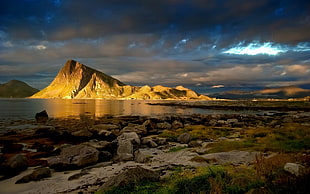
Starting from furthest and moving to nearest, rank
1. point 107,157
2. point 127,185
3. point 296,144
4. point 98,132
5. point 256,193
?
point 98,132
point 107,157
point 296,144
point 127,185
point 256,193

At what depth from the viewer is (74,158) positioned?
13734mm

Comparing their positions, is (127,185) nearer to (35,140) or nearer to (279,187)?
(279,187)

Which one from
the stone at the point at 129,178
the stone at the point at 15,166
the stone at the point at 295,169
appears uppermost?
the stone at the point at 295,169

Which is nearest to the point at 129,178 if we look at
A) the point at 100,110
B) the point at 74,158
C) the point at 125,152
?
the point at 74,158

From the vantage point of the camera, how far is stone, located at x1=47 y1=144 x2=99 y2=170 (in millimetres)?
13242

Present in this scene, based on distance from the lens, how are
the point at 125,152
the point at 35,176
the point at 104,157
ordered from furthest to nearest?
1. the point at 125,152
2. the point at 104,157
3. the point at 35,176

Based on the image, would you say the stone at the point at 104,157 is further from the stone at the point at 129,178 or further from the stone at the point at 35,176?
the stone at the point at 129,178

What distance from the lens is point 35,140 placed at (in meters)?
23.8

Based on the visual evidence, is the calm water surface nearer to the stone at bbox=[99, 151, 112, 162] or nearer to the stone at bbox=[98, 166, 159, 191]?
the stone at bbox=[99, 151, 112, 162]

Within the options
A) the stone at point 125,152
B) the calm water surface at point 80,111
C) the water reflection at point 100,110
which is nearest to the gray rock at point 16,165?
the stone at point 125,152

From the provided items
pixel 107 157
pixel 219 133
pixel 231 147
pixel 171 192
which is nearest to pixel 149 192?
pixel 171 192

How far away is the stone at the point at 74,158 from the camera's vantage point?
43.4ft

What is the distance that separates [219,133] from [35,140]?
2420 centimetres

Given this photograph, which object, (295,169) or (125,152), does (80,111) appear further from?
(295,169)
